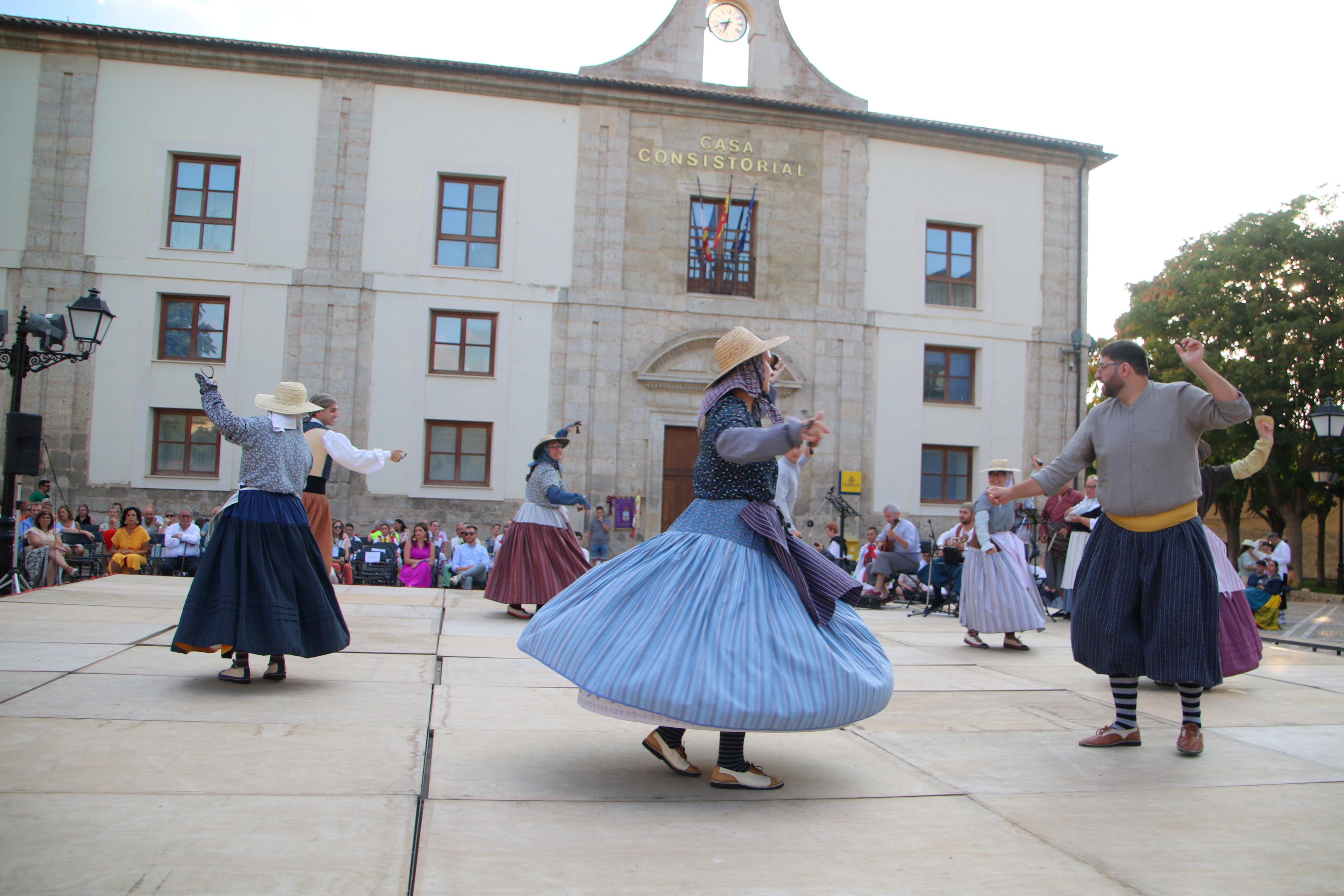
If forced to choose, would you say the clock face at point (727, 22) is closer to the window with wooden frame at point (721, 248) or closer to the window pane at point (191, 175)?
the window with wooden frame at point (721, 248)

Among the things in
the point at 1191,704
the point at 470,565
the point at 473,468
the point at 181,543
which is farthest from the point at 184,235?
the point at 1191,704

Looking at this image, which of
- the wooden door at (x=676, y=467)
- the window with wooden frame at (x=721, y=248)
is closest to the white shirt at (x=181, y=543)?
the wooden door at (x=676, y=467)

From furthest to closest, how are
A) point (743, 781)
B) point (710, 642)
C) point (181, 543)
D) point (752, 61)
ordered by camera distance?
point (752, 61) < point (181, 543) < point (743, 781) < point (710, 642)

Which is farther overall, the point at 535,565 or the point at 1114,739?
the point at 535,565

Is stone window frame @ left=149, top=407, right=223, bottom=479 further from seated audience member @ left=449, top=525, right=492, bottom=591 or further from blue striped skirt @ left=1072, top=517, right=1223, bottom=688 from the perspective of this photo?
blue striped skirt @ left=1072, top=517, right=1223, bottom=688

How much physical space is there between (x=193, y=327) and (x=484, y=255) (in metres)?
6.00

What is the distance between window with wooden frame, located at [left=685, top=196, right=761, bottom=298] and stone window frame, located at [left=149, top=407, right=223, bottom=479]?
10286 mm

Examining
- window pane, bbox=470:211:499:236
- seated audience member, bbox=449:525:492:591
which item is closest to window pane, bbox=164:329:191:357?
window pane, bbox=470:211:499:236

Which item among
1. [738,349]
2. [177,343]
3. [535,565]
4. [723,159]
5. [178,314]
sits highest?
[723,159]

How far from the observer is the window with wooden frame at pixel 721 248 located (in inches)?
845

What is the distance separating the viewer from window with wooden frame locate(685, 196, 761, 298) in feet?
70.4

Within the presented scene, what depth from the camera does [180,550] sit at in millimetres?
15203

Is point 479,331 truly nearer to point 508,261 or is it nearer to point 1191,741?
point 508,261

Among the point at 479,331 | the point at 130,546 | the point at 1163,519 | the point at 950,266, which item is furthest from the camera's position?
the point at 950,266
